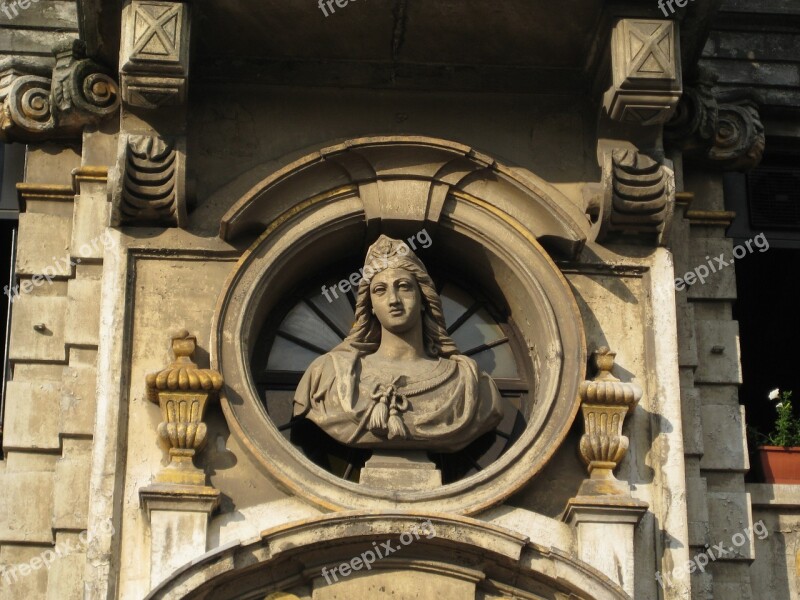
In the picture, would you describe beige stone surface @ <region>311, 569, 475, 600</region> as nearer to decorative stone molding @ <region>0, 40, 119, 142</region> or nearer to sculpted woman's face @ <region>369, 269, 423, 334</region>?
sculpted woman's face @ <region>369, 269, 423, 334</region>

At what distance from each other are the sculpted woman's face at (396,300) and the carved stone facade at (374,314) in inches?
0.9

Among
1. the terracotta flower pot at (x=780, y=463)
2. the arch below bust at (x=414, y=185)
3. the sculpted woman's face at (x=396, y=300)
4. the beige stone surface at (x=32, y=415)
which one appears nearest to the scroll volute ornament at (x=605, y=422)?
the arch below bust at (x=414, y=185)

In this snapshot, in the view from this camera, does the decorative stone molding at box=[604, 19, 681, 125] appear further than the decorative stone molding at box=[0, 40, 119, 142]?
No

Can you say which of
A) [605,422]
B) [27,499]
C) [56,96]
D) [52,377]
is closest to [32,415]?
[52,377]

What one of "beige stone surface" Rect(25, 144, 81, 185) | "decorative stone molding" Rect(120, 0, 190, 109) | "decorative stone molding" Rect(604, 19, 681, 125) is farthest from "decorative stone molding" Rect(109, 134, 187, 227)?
"decorative stone molding" Rect(604, 19, 681, 125)

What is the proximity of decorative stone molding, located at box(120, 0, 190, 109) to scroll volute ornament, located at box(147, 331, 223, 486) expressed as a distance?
188 cm

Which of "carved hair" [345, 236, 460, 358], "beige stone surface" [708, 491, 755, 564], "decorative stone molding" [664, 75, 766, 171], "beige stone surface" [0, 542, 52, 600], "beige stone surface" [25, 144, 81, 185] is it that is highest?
"decorative stone molding" [664, 75, 766, 171]

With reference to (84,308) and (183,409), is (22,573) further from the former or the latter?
(84,308)

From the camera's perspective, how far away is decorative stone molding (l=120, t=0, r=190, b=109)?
11.8 metres

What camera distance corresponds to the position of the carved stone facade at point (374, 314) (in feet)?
36.8

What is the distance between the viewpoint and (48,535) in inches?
463

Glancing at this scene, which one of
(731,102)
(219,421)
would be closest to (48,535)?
(219,421)

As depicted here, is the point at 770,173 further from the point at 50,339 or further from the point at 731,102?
the point at 50,339

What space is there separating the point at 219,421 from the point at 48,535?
4.58 feet
